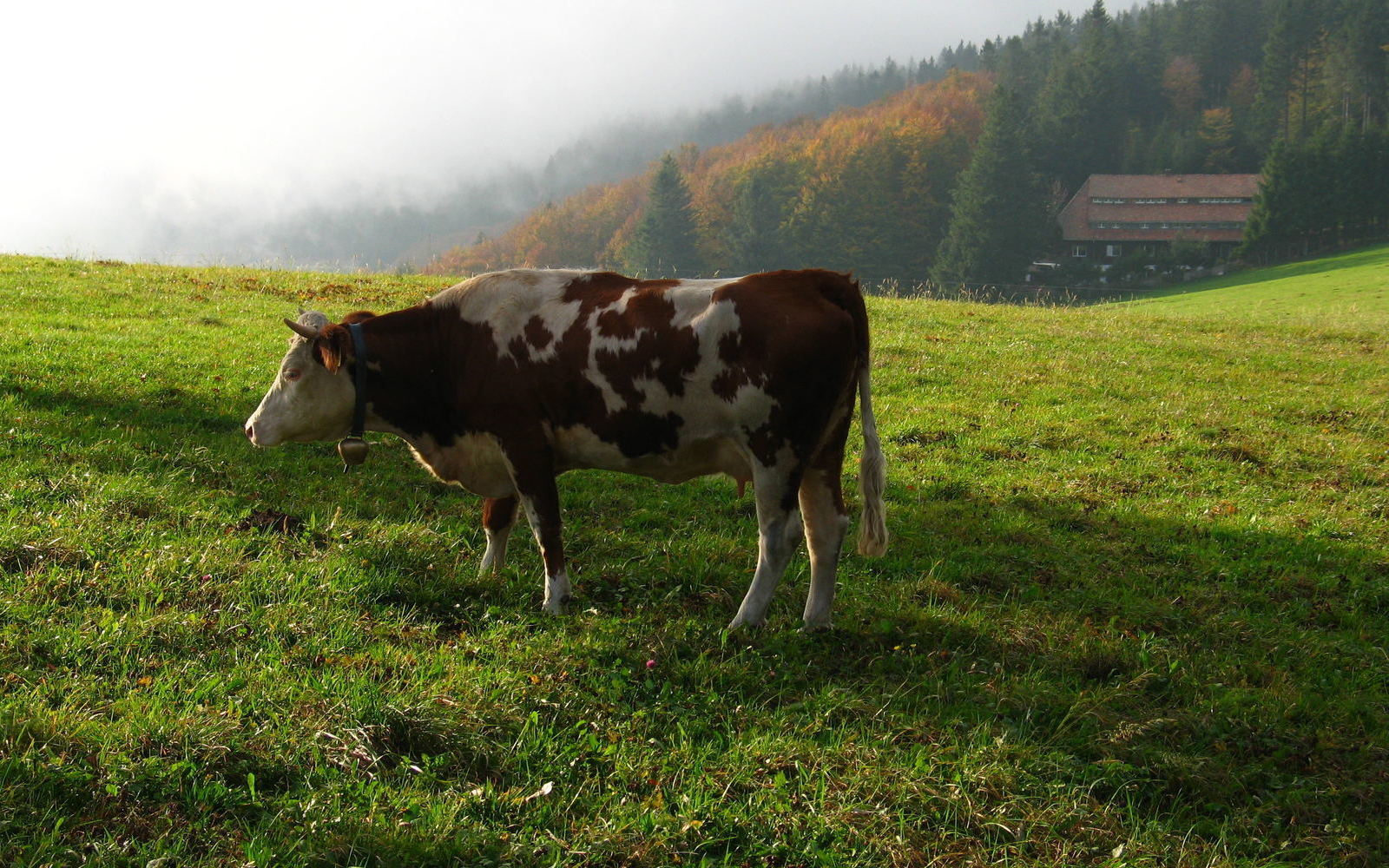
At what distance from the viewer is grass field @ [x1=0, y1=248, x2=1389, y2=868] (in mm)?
3924

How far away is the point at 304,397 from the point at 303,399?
0.8 inches

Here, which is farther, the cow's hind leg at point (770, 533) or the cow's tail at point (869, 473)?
the cow's tail at point (869, 473)

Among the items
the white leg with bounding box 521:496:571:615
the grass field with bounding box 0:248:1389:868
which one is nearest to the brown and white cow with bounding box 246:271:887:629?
the white leg with bounding box 521:496:571:615

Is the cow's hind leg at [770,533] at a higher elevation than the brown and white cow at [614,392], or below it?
below

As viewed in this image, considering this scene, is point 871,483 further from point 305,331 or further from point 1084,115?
point 1084,115

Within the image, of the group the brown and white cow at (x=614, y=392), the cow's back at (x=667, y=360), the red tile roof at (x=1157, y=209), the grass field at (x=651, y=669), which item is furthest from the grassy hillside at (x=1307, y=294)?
the cow's back at (x=667, y=360)

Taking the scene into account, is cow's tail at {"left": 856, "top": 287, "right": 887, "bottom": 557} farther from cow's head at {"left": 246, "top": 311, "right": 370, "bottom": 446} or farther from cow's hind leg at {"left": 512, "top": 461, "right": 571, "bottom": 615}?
cow's head at {"left": 246, "top": 311, "right": 370, "bottom": 446}

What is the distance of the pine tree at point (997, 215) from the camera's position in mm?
84562

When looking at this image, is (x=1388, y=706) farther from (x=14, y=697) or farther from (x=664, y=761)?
(x=14, y=697)

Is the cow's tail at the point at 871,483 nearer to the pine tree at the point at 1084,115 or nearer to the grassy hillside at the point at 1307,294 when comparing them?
the grassy hillside at the point at 1307,294

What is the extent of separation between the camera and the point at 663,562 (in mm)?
6980

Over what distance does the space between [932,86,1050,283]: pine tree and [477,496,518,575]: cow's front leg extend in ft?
266

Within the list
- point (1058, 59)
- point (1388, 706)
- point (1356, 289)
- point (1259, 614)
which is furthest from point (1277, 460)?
point (1058, 59)

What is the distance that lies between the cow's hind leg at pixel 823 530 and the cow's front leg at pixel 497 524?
2076mm
